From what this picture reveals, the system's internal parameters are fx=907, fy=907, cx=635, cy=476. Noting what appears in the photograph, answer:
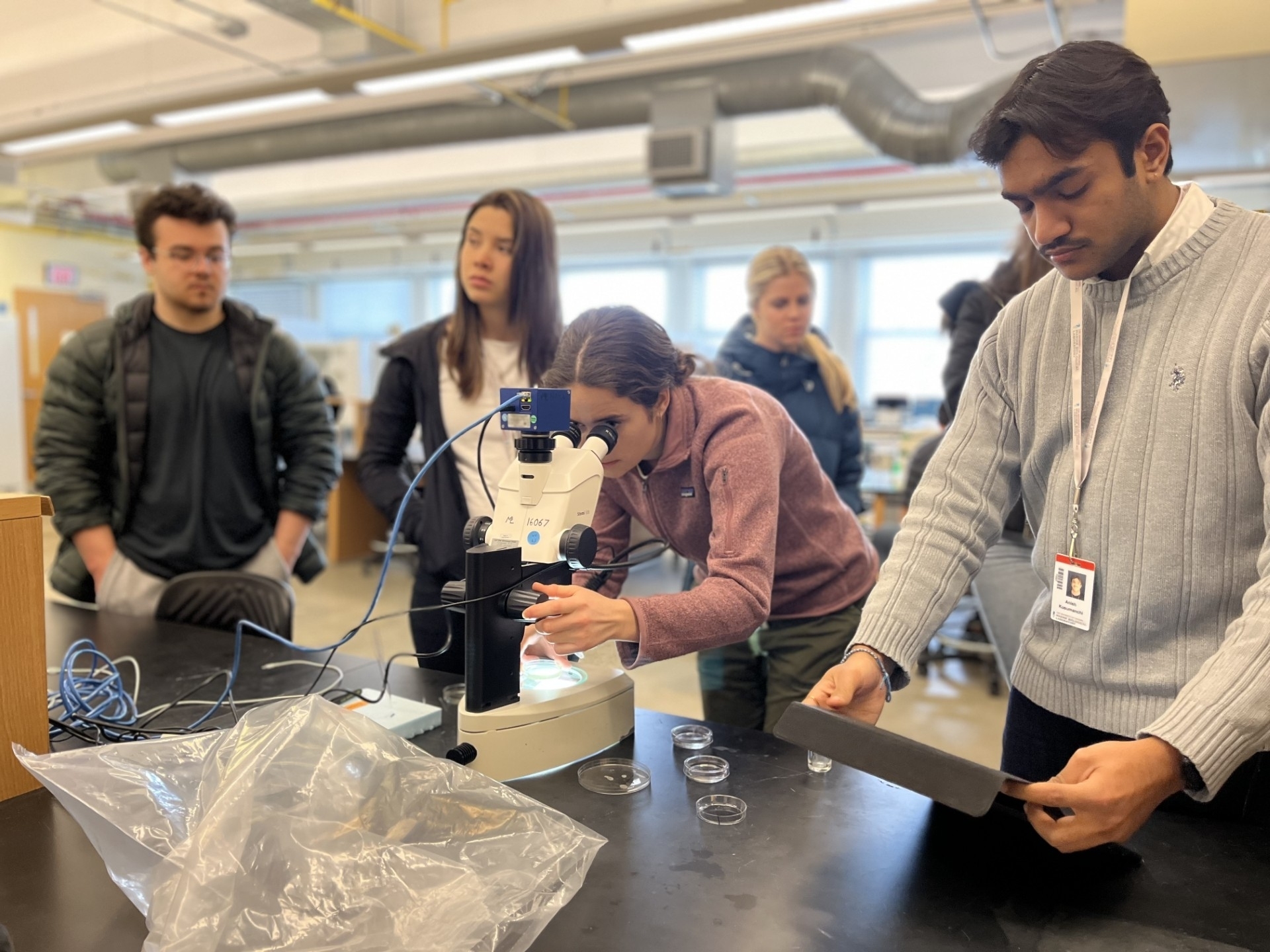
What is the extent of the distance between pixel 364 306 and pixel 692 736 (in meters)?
10.4

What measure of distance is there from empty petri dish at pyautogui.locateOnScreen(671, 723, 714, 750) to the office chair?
0.93 meters

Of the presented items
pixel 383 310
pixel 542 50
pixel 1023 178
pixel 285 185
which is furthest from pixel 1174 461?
pixel 383 310

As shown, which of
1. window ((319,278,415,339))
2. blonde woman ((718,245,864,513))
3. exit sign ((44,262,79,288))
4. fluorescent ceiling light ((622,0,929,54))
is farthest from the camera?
window ((319,278,415,339))

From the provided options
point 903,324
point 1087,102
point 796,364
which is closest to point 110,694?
point 1087,102

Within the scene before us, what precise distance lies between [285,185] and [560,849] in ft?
30.4

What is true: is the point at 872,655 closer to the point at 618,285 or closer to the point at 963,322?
the point at 963,322

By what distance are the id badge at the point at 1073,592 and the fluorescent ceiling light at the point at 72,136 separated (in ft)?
17.1

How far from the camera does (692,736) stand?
42.6 inches

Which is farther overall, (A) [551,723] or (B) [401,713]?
(B) [401,713]

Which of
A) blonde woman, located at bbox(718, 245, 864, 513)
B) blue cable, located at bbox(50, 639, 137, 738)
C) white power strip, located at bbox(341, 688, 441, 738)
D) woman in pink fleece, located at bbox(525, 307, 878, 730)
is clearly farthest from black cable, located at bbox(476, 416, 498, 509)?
blonde woman, located at bbox(718, 245, 864, 513)

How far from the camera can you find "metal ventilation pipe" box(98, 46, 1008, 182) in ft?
13.4

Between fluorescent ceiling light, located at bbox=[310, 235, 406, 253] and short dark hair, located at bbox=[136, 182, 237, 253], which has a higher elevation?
fluorescent ceiling light, located at bbox=[310, 235, 406, 253]

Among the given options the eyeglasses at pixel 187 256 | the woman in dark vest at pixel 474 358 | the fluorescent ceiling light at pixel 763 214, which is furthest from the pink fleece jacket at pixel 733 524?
the fluorescent ceiling light at pixel 763 214

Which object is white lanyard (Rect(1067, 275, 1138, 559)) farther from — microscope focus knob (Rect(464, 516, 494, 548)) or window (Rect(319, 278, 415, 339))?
window (Rect(319, 278, 415, 339))
